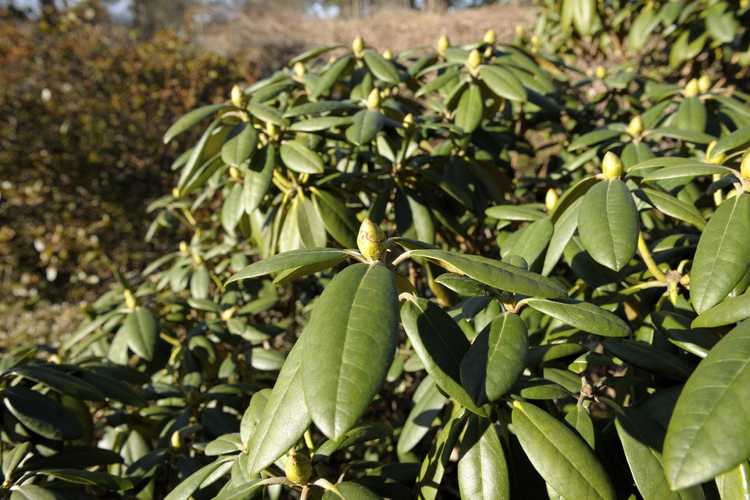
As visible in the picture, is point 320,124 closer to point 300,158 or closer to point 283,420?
point 300,158

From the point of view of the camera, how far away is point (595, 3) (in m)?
2.28

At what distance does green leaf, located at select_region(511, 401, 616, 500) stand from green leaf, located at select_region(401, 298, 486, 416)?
4.1 inches

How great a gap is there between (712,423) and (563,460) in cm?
21

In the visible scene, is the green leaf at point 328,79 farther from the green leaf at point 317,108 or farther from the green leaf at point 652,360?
the green leaf at point 652,360

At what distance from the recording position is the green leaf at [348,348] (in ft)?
1.58

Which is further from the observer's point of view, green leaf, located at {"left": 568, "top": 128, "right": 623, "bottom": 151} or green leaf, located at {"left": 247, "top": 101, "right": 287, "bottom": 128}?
green leaf, located at {"left": 568, "top": 128, "right": 623, "bottom": 151}

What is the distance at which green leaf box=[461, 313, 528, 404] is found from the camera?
565mm

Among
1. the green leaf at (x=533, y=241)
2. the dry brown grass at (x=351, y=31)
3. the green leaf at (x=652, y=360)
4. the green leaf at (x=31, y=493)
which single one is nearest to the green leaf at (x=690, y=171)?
the green leaf at (x=533, y=241)

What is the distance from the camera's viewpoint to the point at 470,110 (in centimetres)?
138

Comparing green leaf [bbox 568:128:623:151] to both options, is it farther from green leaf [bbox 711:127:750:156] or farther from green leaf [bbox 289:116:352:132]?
green leaf [bbox 289:116:352:132]

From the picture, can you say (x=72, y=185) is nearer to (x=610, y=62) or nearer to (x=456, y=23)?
(x=610, y=62)

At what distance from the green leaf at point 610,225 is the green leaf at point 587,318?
0.31ft

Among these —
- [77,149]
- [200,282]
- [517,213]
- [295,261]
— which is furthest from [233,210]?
[77,149]

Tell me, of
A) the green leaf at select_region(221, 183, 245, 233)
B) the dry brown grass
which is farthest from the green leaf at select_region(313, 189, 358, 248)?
the dry brown grass
